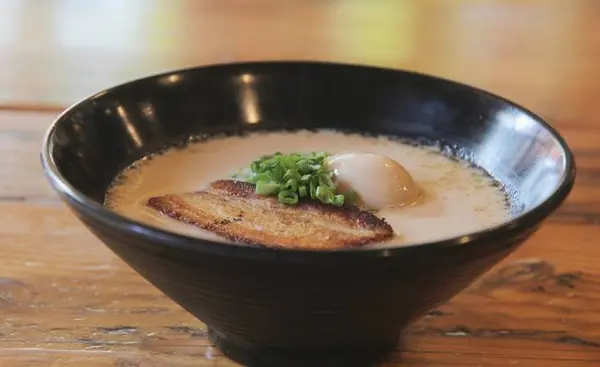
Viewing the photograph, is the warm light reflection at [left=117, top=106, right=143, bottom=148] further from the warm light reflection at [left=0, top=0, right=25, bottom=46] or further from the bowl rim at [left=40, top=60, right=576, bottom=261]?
the warm light reflection at [left=0, top=0, right=25, bottom=46]

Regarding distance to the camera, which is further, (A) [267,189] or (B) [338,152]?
(B) [338,152]

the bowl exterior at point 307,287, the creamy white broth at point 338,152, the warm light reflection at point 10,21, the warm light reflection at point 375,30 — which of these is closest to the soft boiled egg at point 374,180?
the creamy white broth at point 338,152

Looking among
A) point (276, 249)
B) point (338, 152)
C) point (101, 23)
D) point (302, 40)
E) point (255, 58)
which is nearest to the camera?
point (276, 249)

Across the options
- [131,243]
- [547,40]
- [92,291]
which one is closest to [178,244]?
[131,243]

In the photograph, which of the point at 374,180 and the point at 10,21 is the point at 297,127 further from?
the point at 10,21

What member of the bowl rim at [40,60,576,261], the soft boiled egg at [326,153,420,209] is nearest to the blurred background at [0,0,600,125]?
the soft boiled egg at [326,153,420,209]

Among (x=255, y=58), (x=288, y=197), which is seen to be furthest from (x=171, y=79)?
(x=255, y=58)

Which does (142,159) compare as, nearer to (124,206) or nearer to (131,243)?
(124,206)
